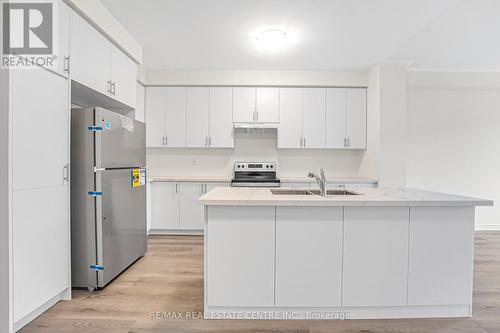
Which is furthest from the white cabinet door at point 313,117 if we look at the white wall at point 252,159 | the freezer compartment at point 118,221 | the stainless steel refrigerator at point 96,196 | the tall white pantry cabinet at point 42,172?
the tall white pantry cabinet at point 42,172

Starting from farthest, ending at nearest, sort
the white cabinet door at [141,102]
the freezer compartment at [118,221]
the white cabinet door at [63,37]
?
1. the white cabinet door at [141,102]
2. the freezer compartment at [118,221]
3. the white cabinet door at [63,37]

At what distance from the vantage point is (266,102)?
4.65m

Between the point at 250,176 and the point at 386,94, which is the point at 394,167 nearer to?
the point at 386,94

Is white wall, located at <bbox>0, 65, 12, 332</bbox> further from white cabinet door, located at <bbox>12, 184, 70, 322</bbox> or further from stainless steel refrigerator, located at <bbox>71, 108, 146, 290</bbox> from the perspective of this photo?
stainless steel refrigerator, located at <bbox>71, 108, 146, 290</bbox>

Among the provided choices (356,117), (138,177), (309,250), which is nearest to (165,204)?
(138,177)

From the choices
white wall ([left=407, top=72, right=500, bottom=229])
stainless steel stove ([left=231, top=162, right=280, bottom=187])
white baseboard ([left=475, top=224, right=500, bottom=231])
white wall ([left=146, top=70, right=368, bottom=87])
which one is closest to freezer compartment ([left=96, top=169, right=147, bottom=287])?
stainless steel stove ([left=231, top=162, right=280, bottom=187])

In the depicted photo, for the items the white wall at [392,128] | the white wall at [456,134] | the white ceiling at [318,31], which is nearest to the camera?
the white ceiling at [318,31]

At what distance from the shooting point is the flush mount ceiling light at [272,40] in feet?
10.4

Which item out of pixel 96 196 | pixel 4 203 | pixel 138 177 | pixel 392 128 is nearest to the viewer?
pixel 4 203

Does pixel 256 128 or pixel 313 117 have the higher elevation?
pixel 313 117

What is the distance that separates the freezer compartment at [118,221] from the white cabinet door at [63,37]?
88 centimetres

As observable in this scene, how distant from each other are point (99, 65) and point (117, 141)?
0.75 m

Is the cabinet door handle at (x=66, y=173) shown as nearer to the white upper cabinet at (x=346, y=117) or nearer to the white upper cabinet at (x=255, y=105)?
the white upper cabinet at (x=255, y=105)

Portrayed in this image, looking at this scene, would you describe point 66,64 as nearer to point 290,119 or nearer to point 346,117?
point 290,119
